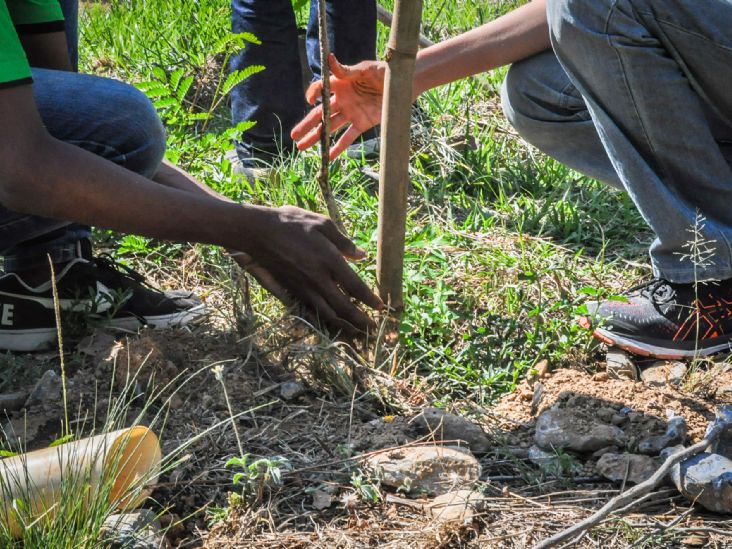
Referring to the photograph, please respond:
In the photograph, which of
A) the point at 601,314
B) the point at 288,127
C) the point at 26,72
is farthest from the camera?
the point at 288,127

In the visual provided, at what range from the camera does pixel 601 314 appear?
2449mm

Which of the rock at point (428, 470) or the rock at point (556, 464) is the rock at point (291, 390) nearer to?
the rock at point (428, 470)

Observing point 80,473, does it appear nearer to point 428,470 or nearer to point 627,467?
point 428,470

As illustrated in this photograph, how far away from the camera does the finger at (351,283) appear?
2.05 meters

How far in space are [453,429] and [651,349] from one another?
709 millimetres

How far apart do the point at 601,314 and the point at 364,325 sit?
2.20 ft

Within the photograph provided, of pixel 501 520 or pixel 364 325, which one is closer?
pixel 501 520

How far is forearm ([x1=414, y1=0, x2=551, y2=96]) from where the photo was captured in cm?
259

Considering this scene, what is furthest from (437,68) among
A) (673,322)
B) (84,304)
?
(84,304)

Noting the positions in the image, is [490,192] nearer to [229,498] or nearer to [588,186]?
[588,186]

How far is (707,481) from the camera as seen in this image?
1.75m

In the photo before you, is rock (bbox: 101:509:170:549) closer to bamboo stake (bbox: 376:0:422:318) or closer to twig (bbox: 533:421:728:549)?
twig (bbox: 533:421:728:549)

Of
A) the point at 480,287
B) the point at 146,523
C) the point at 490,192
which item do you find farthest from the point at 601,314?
the point at 146,523

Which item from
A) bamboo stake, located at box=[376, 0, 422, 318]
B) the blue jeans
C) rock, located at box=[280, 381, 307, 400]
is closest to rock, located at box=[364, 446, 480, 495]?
rock, located at box=[280, 381, 307, 400]
